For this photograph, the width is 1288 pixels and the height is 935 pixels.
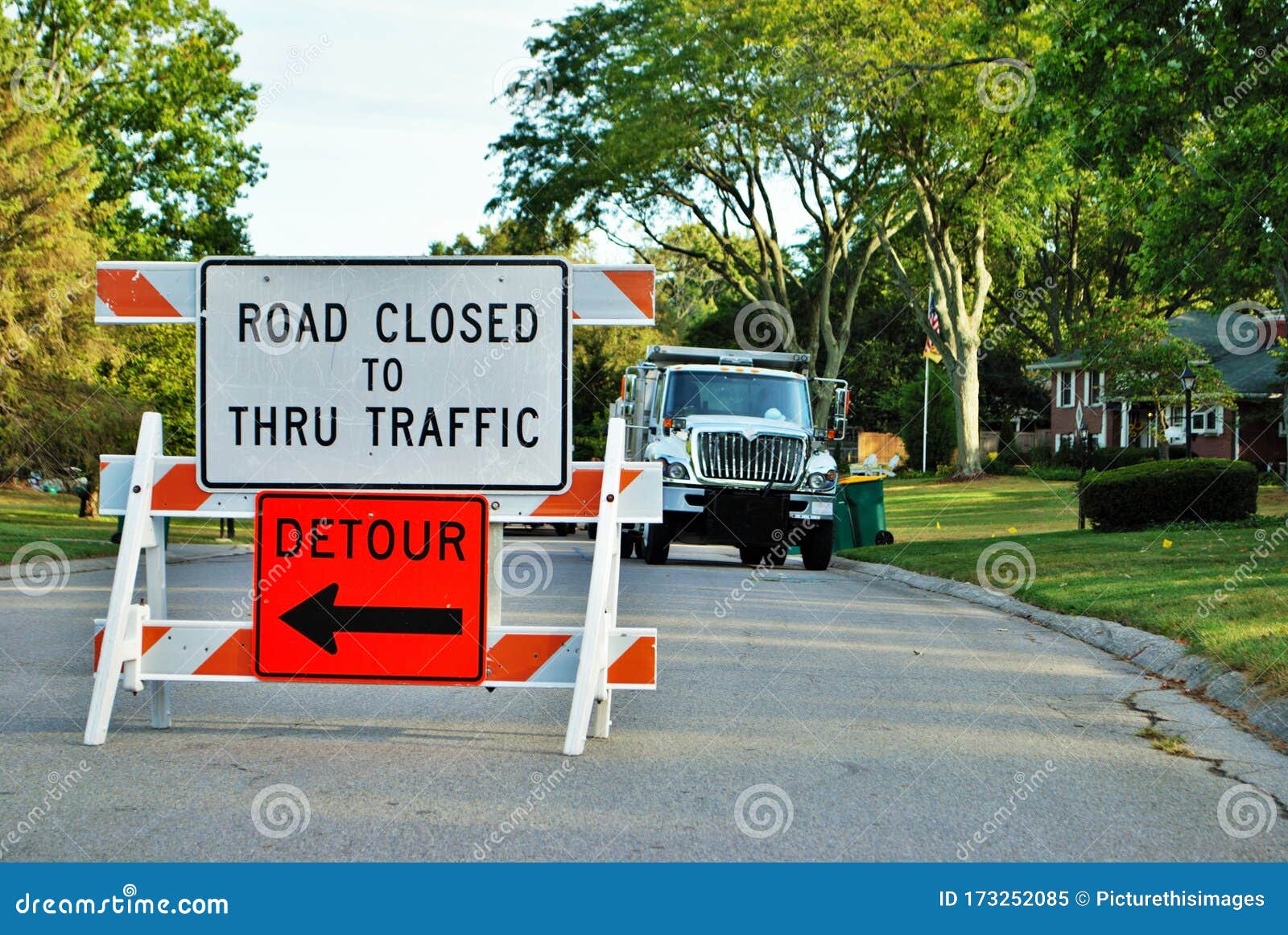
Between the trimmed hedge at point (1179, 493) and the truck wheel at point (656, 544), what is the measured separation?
24.3ft

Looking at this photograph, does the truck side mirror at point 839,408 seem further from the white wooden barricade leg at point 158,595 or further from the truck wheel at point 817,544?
the white wooden barricade leg at point 158,595

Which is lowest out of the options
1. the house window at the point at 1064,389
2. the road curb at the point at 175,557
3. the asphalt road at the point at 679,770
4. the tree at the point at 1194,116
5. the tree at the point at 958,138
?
the road curb at the point at 175,557

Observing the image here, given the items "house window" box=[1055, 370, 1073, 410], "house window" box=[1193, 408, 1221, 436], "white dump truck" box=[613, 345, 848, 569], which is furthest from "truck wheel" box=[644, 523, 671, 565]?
"house window" box=[1055, 370, 1073, 410]

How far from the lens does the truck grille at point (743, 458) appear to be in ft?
65.4

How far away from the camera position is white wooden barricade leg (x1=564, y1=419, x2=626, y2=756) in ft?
20.8

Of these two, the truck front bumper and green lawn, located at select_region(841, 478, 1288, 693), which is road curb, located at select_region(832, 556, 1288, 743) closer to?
green lawn, located at select_region(841, 478, 1288, 693)

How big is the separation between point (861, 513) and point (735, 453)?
603cm

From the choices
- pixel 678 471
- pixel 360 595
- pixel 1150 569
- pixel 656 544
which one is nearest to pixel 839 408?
pixel 678 471

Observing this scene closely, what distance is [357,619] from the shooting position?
6.34 m

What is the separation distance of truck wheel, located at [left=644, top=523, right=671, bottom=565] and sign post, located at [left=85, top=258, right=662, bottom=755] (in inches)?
525

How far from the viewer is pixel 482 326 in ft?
21.4

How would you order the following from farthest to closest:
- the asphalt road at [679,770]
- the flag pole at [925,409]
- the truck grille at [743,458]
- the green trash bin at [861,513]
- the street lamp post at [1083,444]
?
the flag pole at [925,409] < the street lamp post at [1083,444] < the green trash bin at [861,513] < the truck grille at [743,458] < the asphalt road at [679,770]

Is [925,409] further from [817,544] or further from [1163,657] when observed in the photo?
[1163,657]

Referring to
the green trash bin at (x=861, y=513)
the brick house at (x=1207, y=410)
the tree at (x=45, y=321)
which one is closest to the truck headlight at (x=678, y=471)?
the green trash bin at (x=861, y=513)
